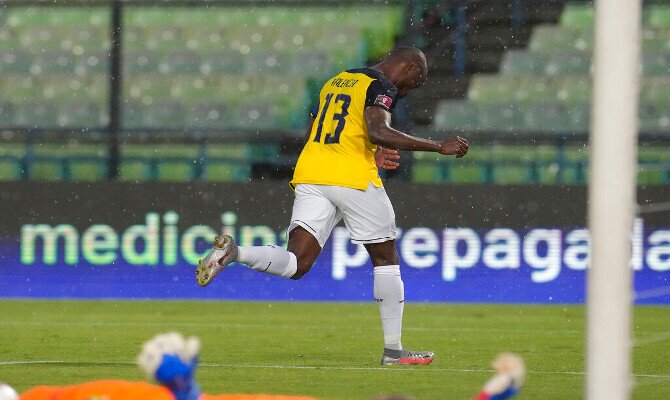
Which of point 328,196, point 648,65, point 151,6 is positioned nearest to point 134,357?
point 328,196

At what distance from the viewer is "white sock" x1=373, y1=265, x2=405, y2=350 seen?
7.64 meters

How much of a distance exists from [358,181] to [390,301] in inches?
24.8

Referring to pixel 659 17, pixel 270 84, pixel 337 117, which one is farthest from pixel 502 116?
pixel 337 117

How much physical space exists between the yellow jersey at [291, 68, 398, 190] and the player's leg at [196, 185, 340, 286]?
0.11 meters

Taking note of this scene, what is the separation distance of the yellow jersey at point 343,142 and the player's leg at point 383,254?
86 millimetres

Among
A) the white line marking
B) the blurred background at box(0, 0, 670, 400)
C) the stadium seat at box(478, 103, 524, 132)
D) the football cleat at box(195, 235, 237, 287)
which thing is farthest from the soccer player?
the stadium seat at box(478, 103, 524, 132)

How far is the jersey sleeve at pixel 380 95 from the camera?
759 cm

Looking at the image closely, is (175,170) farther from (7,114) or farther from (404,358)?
(404,358)

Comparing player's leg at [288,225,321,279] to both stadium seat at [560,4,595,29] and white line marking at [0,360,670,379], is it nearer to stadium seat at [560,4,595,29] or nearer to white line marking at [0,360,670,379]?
white line marking at [0,360,670,379]

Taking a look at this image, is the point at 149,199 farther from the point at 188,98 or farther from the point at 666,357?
the point at 666,357

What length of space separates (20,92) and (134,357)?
314 inches

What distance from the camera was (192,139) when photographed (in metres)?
13.3

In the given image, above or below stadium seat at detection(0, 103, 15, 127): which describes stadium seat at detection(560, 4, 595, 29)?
above

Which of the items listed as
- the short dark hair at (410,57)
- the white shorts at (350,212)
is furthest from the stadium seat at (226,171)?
the short dark hair at (410,57)
